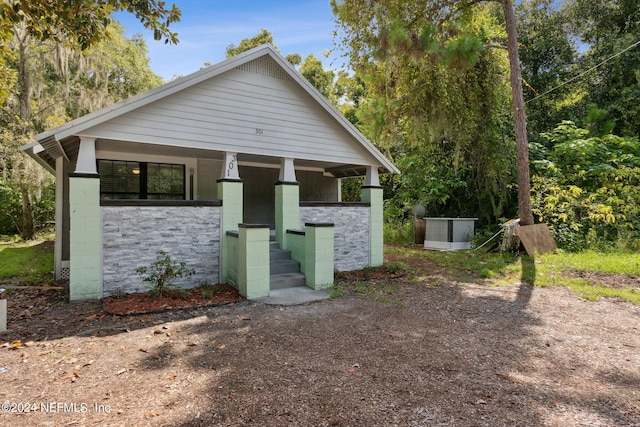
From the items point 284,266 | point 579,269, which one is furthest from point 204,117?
point 579,269

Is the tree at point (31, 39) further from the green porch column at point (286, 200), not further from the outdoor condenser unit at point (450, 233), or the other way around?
the outdoor condenser unit at point (450, 233)

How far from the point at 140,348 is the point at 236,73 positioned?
5.39 meters

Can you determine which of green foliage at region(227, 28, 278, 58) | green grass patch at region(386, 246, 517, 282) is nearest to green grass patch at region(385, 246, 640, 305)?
green grass patch at region(386, 246, 517, 282)

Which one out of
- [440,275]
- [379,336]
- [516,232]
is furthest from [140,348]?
[516,232]

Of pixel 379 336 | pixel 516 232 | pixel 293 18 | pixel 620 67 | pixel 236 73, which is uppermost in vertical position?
pixel 620 67

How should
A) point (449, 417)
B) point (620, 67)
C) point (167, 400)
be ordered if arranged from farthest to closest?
1. point (620, 67)
2. point (167, 400)
3. point (449, 417)

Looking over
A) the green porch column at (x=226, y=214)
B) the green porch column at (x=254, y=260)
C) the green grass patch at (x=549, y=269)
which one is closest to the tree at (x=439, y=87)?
the green grass patch at (x=549, y=269)

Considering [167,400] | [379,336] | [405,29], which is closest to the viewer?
[167,400]

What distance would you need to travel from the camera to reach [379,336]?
168 inches

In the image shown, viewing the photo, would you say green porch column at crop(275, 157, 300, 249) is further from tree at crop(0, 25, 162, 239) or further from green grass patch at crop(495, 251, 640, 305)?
tree at crop(0, 25, 162, 239)

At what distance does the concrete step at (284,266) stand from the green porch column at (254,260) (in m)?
0.89

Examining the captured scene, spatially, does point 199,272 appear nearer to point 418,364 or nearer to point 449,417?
point 418,364

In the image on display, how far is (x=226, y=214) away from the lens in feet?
22.7

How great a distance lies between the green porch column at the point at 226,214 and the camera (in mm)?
6859
